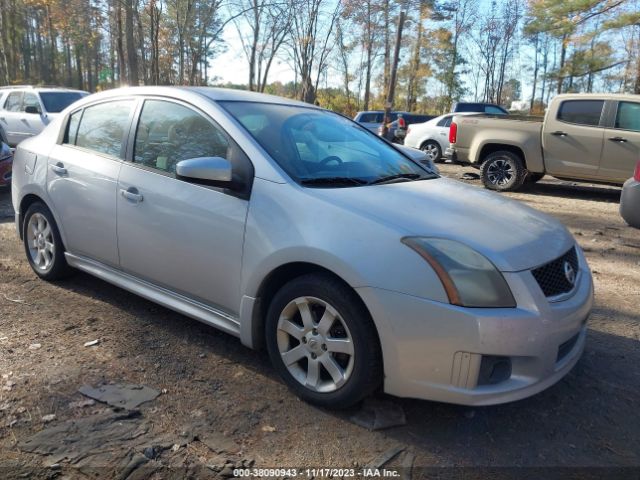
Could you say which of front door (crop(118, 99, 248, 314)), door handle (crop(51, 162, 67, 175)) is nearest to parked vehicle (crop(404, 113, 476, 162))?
door handle (crop(51, 162, 67, 175))

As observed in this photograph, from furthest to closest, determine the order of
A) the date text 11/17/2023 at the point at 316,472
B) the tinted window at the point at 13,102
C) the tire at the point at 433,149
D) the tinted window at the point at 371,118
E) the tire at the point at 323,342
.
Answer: the tinted window at the point at 371,118 → the tire at the point at 433,149 → the tinted window at the point at 13,102 → the tire at the point at 323,342 → the date text 11/17/2023 at the point at 316,472

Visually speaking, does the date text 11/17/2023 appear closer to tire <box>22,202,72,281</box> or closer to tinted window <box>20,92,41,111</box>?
tire <box>22,202,72,281</box>

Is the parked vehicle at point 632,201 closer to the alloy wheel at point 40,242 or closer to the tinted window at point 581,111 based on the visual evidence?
the tinted window at point 581,111

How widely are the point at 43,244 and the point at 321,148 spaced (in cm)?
258

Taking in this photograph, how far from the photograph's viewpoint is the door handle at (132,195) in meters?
3.44

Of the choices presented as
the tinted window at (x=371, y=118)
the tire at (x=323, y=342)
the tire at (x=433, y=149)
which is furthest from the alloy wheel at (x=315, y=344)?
the tinted window at (x=371, y=118)

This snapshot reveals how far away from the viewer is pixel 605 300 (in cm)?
452

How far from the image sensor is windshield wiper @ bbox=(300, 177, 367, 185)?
2992 mm

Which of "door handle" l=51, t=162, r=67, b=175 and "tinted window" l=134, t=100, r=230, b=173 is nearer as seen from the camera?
"tinted window" l=134, t=100, r=230, b=173

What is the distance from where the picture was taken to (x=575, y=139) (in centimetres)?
951

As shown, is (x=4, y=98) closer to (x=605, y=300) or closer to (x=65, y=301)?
(x=65, y=301)

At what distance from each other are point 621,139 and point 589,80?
38.8 meters

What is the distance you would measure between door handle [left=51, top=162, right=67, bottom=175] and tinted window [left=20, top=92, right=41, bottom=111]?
10.8 m

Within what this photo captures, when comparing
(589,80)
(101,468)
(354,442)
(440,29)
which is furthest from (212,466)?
(589,80)
